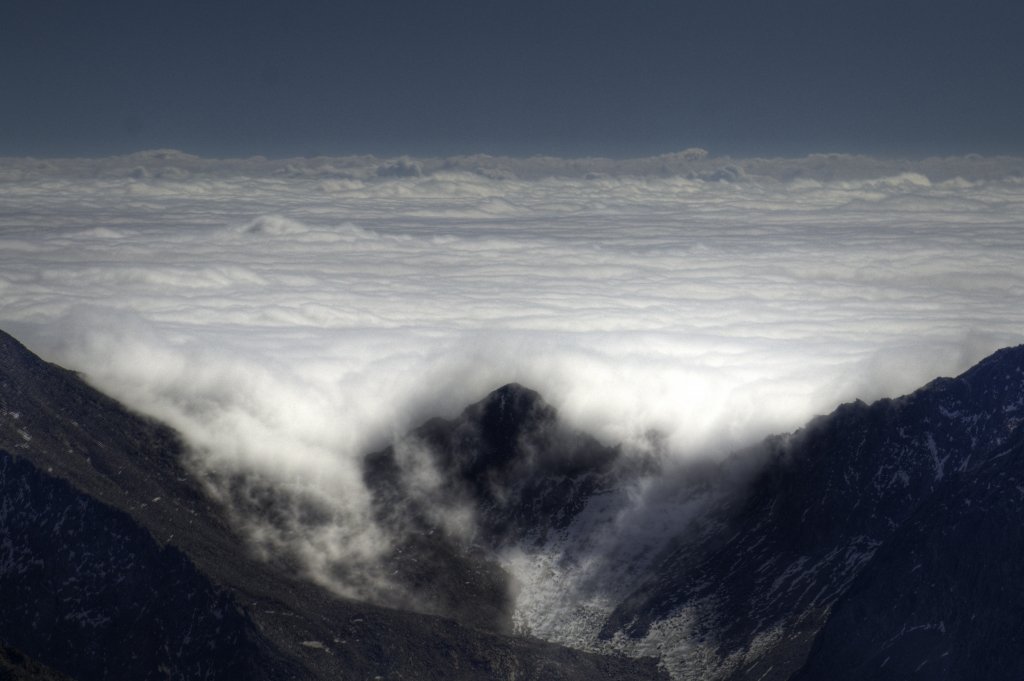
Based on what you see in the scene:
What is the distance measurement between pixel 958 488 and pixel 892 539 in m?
16.6

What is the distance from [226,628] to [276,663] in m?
14.7

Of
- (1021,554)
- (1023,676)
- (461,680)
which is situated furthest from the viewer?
(461,680)

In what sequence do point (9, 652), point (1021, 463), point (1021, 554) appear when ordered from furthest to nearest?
point (1021, 463), point (1021, 554), point (9, 652)

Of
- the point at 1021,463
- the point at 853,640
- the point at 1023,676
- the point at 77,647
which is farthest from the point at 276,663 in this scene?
the point at 1021,463

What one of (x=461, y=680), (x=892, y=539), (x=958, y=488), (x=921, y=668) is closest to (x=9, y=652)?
(x=461, y=680)

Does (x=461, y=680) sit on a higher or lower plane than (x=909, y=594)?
lower

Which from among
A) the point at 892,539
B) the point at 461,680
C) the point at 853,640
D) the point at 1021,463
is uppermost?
the point at 1021,463

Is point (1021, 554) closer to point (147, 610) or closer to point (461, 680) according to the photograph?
point (461, 680)

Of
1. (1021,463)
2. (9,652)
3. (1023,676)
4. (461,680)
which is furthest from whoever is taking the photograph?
(461,680)

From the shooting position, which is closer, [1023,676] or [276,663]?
[1023,676]

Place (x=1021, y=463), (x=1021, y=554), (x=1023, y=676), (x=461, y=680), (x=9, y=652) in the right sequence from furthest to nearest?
(x=461, y=680) → (x=1021, y=463) → (x=1021, y=554) → (x=1023, y=676) → (x=9, y=652)

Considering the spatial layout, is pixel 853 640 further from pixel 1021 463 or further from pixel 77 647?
pixel 77 647

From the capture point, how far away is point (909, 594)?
582 ft

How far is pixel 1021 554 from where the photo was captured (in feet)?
561
